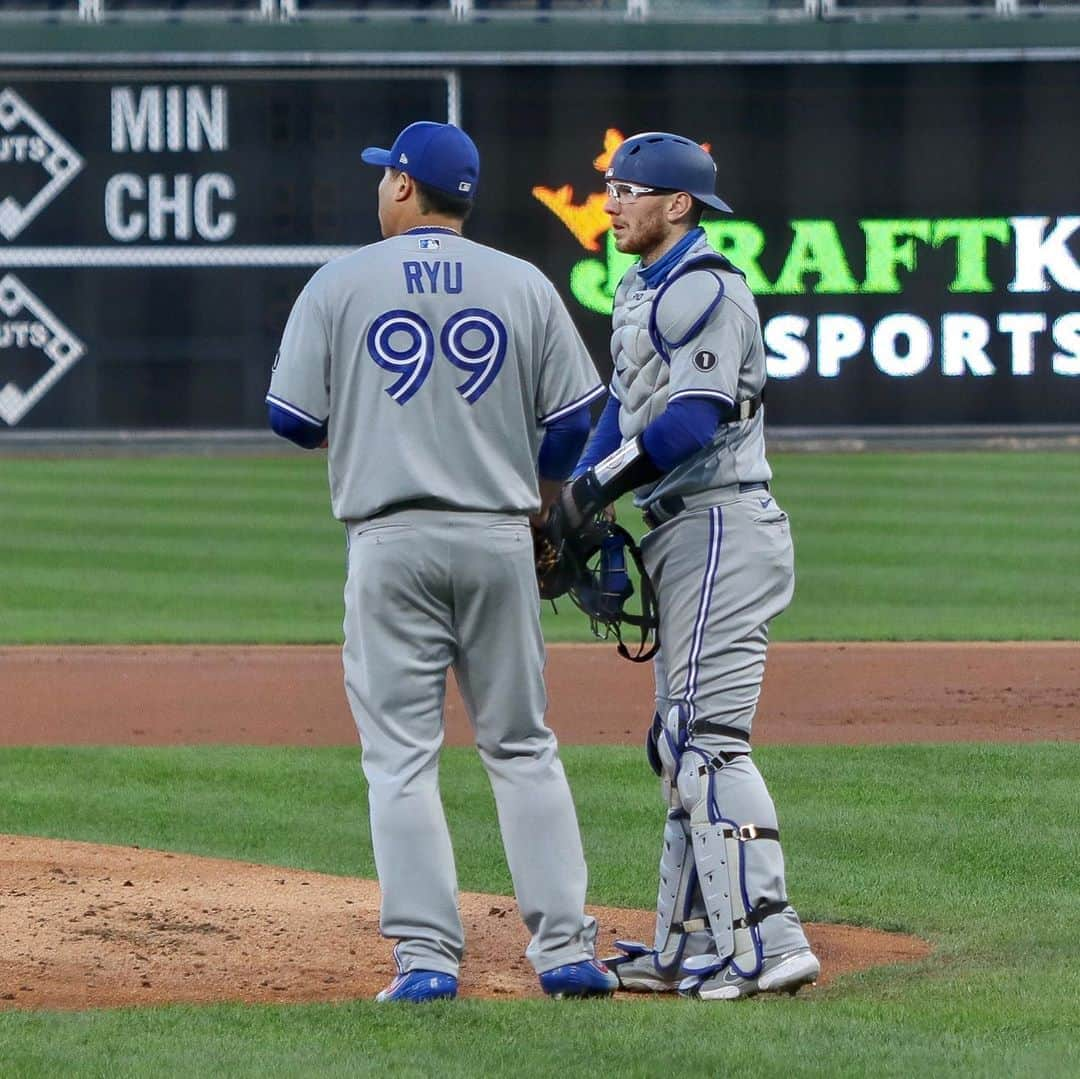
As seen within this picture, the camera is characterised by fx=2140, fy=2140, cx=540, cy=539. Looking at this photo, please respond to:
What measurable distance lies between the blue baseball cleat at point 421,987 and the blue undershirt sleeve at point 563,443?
1.04m

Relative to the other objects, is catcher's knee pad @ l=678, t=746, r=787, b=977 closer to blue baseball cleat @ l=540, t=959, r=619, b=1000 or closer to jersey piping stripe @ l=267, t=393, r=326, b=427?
blue baseball cleat @ l=540, t=959, r=619, b=1000

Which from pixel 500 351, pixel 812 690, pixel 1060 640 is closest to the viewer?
pixel 500 351

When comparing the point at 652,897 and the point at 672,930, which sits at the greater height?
the point at 672,930

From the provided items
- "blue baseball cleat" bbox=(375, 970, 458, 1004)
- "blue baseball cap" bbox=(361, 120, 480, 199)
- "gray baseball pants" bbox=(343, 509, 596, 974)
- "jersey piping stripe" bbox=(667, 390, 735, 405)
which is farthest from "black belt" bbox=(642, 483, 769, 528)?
"blue baseball cleat" bbox=(375, 970, 458, 1004)

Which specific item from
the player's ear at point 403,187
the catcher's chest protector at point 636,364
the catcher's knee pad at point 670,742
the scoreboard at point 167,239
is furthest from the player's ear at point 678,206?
the scoreboard at point 167,239

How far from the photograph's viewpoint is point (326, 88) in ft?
72.1

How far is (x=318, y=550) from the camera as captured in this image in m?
15.6

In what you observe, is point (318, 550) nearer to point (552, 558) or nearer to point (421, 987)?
point (552, 558)

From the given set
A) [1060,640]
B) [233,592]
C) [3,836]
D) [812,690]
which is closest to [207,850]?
[3,836]

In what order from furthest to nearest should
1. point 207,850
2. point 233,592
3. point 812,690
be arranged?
point 233,592 → point 812,690 → point 207,850

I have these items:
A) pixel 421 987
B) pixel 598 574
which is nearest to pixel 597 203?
pixel 598 574

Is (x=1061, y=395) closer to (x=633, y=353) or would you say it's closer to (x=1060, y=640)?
(x=1060, y=640)

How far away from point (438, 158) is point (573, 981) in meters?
1.66

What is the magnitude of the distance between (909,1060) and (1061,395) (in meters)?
18.7
